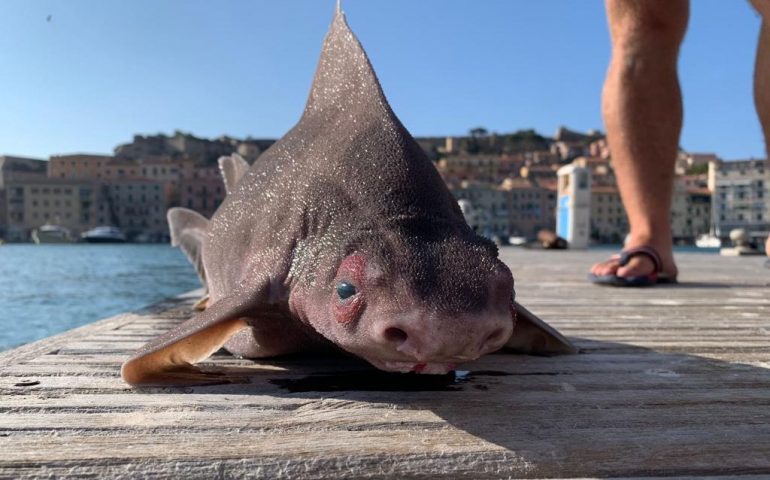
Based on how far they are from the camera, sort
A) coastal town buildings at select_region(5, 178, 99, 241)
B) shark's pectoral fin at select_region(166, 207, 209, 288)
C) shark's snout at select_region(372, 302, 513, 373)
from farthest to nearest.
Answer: coastal town buildings at select_region(5, 178, 99, 241) < shark's pectoral fin at select_region(166, 207, 209, 288) < shark's snout at select_region(372, 302, 513, 373)

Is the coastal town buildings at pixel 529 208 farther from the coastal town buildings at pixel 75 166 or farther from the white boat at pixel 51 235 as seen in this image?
the coastal town buildings at pixel 75 166

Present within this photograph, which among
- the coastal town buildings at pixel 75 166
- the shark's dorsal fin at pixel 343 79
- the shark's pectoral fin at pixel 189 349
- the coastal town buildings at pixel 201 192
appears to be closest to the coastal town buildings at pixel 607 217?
the coastal town buildings at pixel 201 192

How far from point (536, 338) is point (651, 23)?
3.20 meters

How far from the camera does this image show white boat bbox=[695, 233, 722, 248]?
70250 millimetres

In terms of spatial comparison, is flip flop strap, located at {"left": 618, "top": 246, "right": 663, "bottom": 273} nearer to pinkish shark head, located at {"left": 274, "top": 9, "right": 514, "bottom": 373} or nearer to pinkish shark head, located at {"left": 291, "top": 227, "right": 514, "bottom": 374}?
pinkish shark head, located at {"left": 274, "top": 9, "right": 514, "bottom": 373}

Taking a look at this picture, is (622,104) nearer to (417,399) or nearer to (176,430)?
(417,399)

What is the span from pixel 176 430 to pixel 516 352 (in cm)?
125

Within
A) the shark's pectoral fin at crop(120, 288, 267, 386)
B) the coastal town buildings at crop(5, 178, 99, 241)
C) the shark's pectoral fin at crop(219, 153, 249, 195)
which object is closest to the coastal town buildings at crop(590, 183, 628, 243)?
the coastal town buildings at crop(5, 178, 99, 241)

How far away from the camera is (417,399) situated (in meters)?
1.61

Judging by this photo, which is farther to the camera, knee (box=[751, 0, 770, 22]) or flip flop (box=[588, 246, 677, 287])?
flip flop (box=[588, 246, 677, 287])

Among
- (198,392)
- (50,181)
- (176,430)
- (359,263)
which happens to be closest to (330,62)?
(359,263)

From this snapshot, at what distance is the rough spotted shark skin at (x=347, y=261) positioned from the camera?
4.61 feet

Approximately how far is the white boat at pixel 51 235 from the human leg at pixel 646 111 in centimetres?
7385

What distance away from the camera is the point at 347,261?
158 cm
